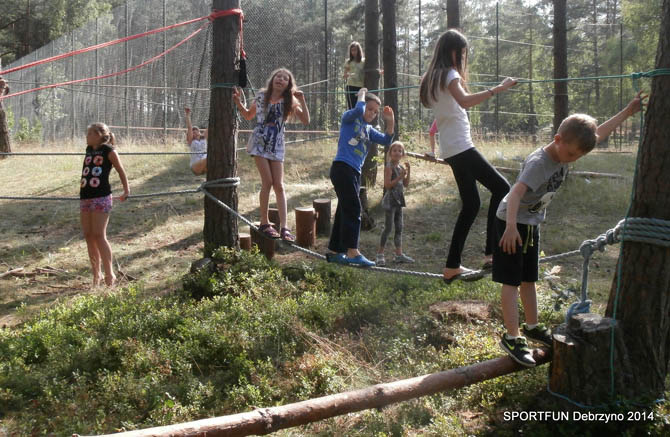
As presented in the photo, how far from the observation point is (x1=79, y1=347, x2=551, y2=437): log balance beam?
2.54 meters

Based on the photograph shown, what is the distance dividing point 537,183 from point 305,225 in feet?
13.8

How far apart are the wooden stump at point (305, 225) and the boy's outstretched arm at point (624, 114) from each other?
415cm

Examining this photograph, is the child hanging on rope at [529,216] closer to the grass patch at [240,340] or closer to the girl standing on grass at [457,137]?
the grass patch at [240,340]

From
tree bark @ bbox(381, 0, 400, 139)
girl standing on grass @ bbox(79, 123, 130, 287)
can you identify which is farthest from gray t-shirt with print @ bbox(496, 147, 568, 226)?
tree bark @ bbox(381, 0, 400, 139)

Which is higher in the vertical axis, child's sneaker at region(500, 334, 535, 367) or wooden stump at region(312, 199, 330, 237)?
wooden stump at region(312, 199, 330, 237)

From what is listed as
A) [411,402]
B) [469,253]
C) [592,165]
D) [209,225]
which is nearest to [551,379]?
[411,402]

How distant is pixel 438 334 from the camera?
4508 millimetres

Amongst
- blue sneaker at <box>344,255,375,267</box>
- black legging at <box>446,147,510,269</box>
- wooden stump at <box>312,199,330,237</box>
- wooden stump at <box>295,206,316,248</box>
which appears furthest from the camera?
wooden stump at <box>312,199,330,237</box>

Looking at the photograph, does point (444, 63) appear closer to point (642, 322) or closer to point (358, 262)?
point (358, 262)

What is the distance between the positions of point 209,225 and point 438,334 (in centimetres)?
259

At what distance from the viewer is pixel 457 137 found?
396 cm

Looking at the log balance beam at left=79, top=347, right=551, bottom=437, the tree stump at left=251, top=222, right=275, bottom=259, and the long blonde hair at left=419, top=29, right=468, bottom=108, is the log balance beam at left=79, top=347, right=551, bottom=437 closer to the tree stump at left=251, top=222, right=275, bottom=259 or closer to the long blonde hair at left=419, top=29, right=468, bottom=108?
the long blonde hair at left=419, top=29, right=468, bottom=108

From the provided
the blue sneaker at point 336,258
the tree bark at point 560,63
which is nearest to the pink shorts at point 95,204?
the blue sneaker at point 336,258

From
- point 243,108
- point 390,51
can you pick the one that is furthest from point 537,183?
point 390,51
